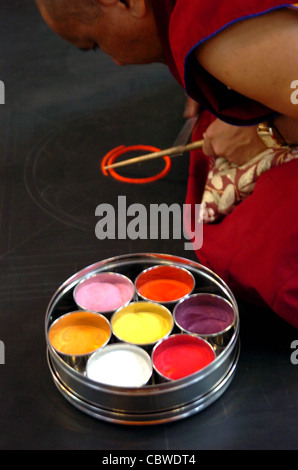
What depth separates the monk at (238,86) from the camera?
1170 mm

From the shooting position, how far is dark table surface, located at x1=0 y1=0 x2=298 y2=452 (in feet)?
4.15

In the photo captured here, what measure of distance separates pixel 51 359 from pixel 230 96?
720mm

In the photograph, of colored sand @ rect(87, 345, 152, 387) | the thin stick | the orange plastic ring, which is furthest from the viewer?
the orange plastic ring

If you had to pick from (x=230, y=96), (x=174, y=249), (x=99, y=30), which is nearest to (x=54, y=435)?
(x=174, y=249)

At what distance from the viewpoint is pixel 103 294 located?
151 centimetres

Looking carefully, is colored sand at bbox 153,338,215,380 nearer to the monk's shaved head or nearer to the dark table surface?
the dark table surface

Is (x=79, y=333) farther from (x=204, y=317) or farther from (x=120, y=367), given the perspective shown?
(x=204, y=317)

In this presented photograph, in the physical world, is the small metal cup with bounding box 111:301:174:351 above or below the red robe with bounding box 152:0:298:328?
below

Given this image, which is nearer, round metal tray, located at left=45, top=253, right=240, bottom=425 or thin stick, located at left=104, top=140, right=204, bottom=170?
round metal tray, located at left=45, top=253, right=240, bottom=425

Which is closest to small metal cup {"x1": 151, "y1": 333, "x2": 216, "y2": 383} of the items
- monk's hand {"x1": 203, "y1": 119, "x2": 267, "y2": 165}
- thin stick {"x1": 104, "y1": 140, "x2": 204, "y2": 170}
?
monk's hand {"x1": 203, "y1": 119, "x2": 267, "y2": 165}

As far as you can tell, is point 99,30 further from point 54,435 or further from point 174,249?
point 54,435

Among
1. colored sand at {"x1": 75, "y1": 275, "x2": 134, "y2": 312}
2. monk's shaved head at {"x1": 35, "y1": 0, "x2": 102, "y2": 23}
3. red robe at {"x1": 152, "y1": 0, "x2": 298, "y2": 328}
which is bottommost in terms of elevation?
colored sand at {"x1": 75, "y1": 275, "x2": 134, "y2": 312}

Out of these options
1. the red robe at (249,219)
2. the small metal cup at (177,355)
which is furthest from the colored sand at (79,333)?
the red robe at (249,219)

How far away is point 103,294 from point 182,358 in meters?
0.28
